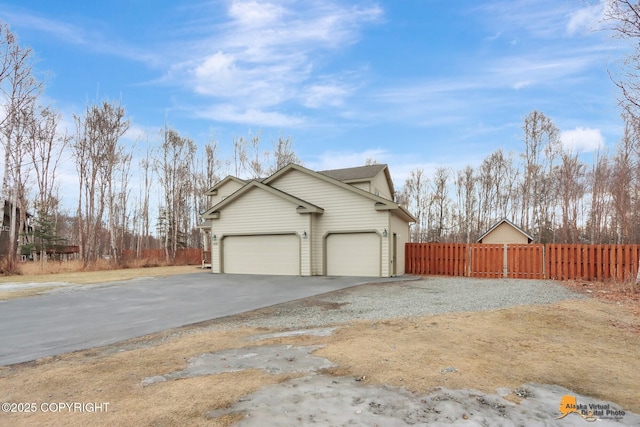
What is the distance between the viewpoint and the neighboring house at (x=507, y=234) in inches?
961

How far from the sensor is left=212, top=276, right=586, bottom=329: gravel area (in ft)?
22.0

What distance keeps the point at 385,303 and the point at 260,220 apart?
32.1 feet

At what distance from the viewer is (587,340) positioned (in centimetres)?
506

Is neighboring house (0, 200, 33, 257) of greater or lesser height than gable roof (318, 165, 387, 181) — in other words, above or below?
below

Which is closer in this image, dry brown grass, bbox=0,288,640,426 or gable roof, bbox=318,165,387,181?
dry brown grass, bbox=0,288,640,426

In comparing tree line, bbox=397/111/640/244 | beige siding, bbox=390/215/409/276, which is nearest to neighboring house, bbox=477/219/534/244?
tree line, bbox=397/111/640/244

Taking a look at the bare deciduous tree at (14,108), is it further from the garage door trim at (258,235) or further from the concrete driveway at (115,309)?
the concrete driveway at (115,309)

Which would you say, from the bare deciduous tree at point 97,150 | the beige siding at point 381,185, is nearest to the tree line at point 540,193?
the beige siding at point 381,185

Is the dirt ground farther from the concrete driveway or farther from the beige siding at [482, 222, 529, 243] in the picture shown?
the beige siding at [482, 222, 529, 243]

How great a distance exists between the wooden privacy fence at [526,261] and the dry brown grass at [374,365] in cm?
914

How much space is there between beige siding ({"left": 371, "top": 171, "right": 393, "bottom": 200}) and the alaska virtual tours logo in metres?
16.2

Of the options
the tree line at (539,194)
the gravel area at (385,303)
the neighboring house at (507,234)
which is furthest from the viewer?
the tree line at (539,194)

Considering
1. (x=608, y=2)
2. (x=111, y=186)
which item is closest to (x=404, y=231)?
(x=608, y=2)

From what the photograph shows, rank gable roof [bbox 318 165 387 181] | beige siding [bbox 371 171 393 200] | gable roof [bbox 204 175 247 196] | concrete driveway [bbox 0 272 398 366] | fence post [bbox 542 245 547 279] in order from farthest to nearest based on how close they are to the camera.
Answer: gable roof [bbox 204 175 247 196] → beige siding [bbox 371 171 393 200] → gable roof [bbox 318 165 387 181] → fence post [bbox 542 245 547 279] → concrete driveway [bbox 0 272 398 366]
